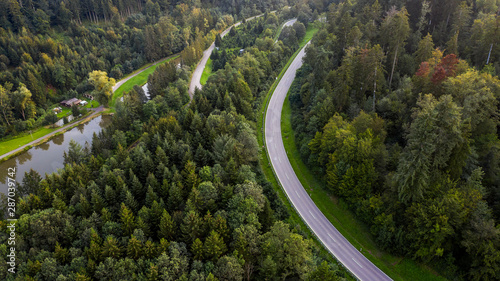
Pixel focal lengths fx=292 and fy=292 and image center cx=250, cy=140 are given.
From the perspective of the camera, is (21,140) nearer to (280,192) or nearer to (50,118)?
(50,118)

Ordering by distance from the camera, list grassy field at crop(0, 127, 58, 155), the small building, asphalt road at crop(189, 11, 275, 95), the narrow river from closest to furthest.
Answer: the narrow river, grassy field at crop(0, 127, 58, 155), asphalt road at crop(189, 11, 275, 95), the small building

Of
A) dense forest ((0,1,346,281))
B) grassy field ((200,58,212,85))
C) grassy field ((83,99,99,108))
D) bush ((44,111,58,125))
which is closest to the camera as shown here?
dense forest ((0,1,346,281))

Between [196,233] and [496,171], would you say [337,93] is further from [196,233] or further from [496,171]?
[196,233]

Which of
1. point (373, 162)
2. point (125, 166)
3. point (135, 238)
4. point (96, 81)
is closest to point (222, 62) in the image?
point (96, 81)


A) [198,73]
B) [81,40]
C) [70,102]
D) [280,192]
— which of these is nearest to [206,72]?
[198,73]

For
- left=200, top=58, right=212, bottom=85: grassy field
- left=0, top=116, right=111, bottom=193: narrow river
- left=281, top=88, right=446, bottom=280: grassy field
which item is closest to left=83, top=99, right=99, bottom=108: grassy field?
left=0, top=116, right=111, bottom=193: narrow river

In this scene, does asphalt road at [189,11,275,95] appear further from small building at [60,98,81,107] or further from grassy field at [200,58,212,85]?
small building at [60,98,81,107]
